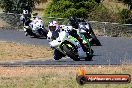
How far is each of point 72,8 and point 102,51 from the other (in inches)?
571

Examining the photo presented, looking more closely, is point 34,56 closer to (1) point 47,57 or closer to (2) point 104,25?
(1) point 47,57

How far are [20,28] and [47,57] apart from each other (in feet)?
55.1

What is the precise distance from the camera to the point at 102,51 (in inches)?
1043

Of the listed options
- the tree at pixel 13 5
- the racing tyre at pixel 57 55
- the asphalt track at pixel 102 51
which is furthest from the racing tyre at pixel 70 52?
the tree at pixel 13 5

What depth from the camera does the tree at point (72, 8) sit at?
4028cm

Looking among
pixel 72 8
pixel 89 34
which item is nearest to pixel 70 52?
pixel 89 34

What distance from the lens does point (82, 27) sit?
28641 mm

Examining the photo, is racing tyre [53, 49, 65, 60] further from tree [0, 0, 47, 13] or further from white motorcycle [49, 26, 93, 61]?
tree [0, 0, 47, 13]

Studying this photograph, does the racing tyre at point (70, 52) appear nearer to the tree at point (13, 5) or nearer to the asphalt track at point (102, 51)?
the asphalt track at point (102, 51)

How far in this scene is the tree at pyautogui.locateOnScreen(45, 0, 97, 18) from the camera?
40.3m

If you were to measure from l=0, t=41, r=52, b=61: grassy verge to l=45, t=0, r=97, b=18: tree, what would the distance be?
1175cm

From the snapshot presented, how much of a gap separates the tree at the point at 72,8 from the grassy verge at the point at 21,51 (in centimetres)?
1175

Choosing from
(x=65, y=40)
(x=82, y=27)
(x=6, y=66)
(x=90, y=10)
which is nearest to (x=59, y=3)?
(x=90, y=10)

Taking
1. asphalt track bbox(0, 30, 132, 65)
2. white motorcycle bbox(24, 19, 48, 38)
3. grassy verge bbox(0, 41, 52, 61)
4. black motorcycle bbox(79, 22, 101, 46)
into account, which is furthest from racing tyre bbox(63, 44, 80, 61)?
white motorcycle bbox(24, 19, 48, 38)
